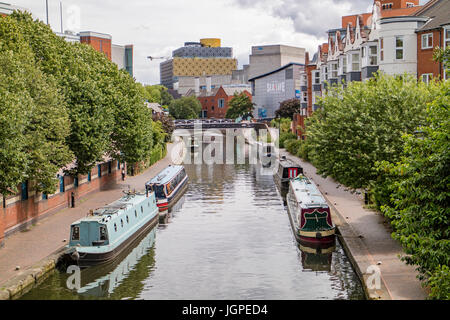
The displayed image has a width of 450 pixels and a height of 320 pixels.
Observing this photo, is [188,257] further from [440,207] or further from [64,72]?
[64,72]

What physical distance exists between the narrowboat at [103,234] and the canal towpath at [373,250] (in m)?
10.6

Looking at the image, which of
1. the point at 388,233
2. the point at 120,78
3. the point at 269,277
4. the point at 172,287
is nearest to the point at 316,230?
the point at 388,233

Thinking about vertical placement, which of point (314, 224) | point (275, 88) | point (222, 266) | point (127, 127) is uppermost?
point (275, 88)

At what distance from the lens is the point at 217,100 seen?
550 feet

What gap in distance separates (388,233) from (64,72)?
78.3 feet

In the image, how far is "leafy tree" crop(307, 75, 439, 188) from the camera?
2552cm

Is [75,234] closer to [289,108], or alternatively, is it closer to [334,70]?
[334,70]

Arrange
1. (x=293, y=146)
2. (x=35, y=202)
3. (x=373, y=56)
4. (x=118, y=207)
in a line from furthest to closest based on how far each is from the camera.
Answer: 1. (x=293, y=146)
2. (x=373, y=56)
3. (x=35, y=202)
4. (x=118, y=207)

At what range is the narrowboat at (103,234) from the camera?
24703mm

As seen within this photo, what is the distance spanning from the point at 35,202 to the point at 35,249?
6.25 metres

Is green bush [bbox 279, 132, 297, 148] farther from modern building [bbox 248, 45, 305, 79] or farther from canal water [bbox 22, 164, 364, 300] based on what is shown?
modern building [bbox 248, 45, 305, 79]

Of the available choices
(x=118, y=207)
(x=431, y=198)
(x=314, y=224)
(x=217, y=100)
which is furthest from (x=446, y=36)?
(x=217, y=100)

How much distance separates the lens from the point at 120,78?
46.1 meters
